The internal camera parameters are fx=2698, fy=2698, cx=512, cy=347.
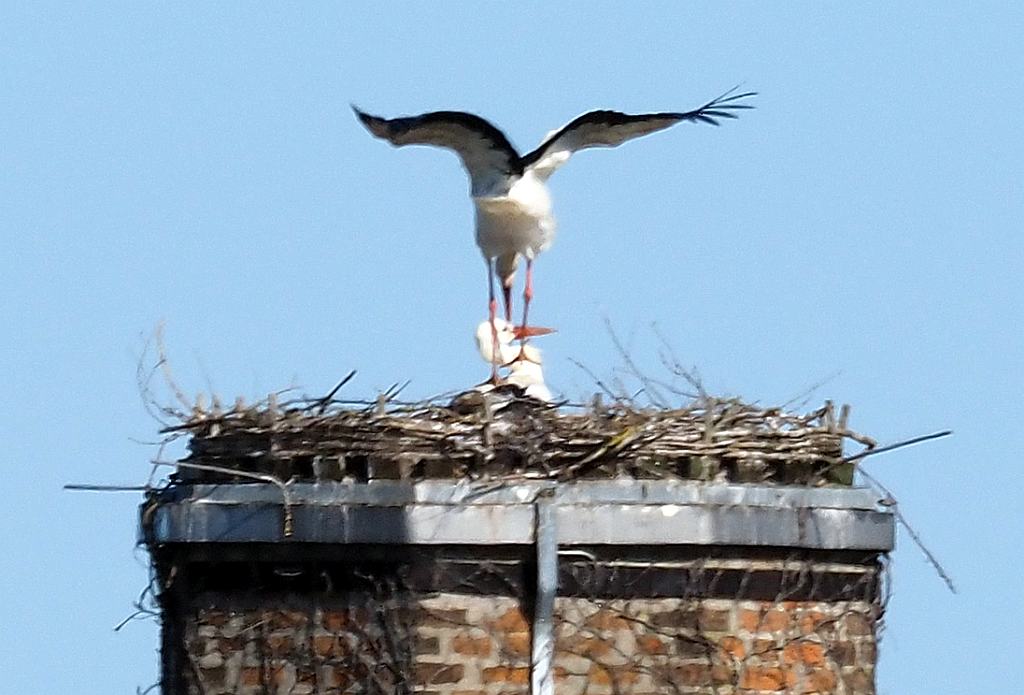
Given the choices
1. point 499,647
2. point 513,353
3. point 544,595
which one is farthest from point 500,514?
point 513,353

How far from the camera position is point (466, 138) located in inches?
437

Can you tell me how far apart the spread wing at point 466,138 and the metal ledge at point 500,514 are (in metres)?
2.00

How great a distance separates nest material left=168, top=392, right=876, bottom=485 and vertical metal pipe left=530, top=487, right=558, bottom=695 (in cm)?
20

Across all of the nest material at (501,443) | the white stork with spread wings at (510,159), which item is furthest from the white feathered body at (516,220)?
the nest material at (501,443)

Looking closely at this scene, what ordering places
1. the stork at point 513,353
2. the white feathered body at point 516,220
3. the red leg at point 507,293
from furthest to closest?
the red leg at point 507,293
the white feathered body at point 516,220
the stork at point 513,353

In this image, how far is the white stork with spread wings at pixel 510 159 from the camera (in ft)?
36.1

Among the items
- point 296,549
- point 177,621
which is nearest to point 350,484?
point 296,549

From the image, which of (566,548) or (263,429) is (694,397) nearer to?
(566,548)

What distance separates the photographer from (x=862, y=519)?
32.1 ft

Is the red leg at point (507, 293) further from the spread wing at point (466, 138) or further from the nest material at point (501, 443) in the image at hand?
the nest material at point (501, 443)

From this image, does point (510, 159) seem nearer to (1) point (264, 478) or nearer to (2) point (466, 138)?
(2) point (466, 138)

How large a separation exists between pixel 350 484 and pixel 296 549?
32cm

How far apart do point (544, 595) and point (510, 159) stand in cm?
272

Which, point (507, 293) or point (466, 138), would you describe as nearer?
point (466, 138)
